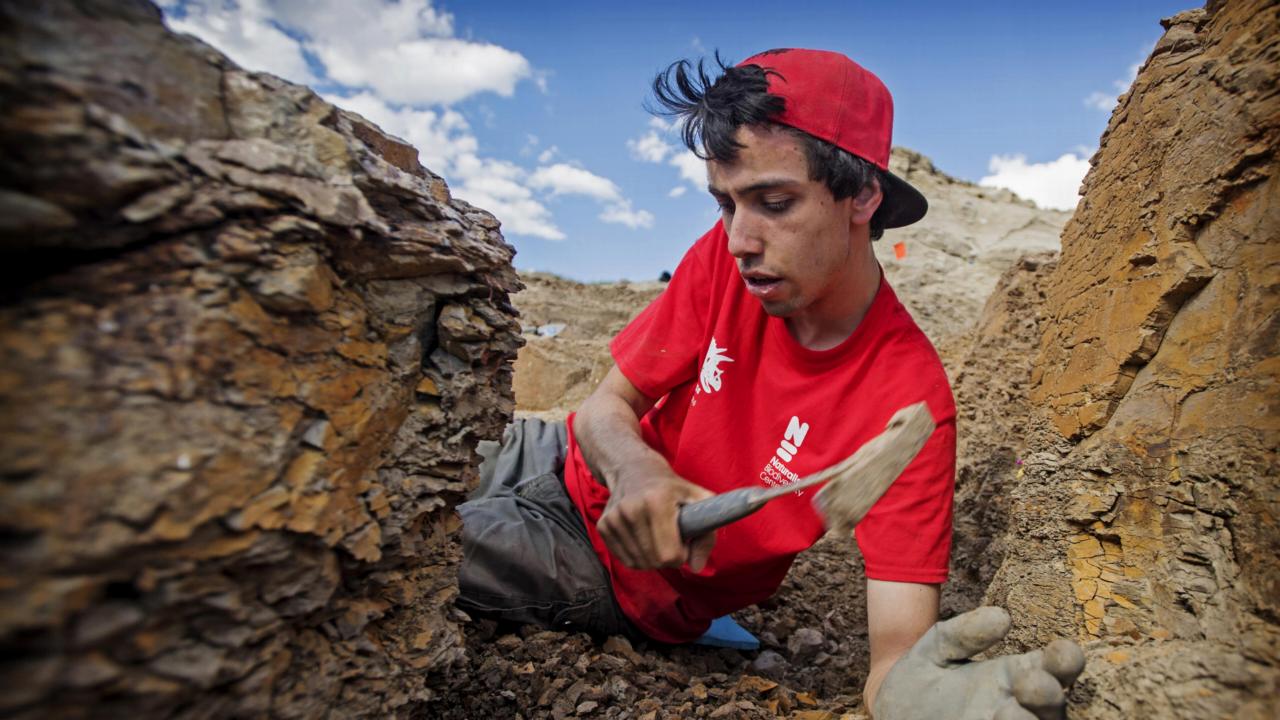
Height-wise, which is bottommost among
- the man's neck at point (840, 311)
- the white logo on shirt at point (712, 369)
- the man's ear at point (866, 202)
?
the white logo on shirt at point (712, 369)

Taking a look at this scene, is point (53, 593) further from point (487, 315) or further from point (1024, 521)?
point (1024, 521)

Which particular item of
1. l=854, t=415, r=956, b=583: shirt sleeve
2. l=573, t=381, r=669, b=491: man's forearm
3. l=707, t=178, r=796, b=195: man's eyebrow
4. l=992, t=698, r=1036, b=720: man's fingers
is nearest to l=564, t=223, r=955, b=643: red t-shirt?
l=854, t=415, r=956, b=583: shirt sleeve

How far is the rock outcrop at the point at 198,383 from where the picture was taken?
2.39 feet

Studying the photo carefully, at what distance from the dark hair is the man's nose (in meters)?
0.18

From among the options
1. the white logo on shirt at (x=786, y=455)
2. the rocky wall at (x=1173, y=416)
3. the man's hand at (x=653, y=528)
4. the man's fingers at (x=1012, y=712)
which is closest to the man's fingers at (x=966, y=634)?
the man's fingers at (x=1012, y=712)

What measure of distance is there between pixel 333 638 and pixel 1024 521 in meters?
1.87

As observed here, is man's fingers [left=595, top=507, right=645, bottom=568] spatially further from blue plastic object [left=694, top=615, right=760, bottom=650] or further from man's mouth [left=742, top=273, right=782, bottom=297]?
blue plastic object [left=694, top=615, right=760, bottom=650]

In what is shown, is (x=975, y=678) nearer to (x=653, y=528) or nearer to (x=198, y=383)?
(x=653, y=528)

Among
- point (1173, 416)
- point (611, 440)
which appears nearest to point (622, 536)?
point (611, 440)

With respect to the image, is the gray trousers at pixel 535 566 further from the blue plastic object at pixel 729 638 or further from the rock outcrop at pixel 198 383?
the rock outcrop at pixel 198 383

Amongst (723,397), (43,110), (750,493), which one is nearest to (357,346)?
(43,110)

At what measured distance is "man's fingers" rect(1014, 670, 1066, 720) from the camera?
3.55 ft

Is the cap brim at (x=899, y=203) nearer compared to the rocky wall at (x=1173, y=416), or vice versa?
the rocky wall at (x=1173, y=416)

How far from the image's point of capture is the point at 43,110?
2.44ft
